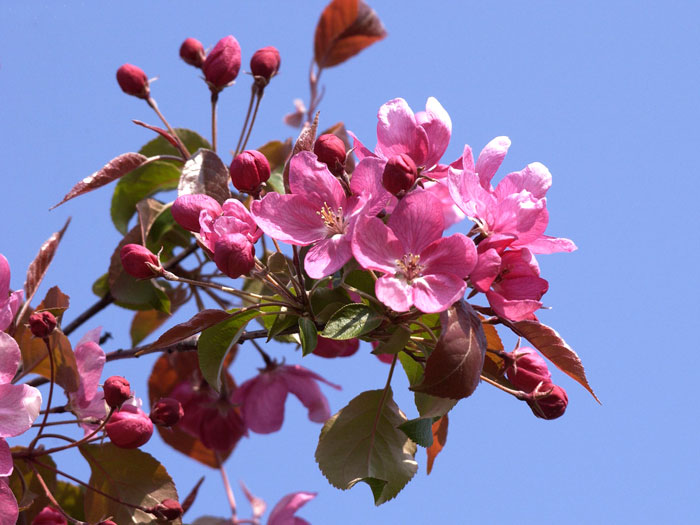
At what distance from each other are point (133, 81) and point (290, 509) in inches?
38.7

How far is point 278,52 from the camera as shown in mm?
1687

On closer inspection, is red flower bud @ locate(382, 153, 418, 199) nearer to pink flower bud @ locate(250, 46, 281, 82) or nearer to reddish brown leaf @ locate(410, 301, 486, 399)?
reddish brown leaf @ locate(410, 301, 486, 399)

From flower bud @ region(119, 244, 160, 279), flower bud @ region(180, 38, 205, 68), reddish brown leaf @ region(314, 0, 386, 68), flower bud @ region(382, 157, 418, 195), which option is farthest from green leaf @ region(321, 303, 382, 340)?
reddish brown leaf @ region(314, 0, 386, 68)

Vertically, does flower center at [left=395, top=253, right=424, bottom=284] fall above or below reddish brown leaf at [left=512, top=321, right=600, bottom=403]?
above

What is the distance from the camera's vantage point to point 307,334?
3.85ft

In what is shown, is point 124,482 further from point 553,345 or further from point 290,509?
point 553,345

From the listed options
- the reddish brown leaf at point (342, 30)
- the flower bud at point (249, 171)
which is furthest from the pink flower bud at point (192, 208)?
the reddish brown leaf at point (342, 30)

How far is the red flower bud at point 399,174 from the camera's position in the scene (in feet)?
3.59

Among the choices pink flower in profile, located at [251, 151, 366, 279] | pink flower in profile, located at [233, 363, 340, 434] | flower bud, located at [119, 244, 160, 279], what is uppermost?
pink flower in profile, located at [251, 151, 366, 279]

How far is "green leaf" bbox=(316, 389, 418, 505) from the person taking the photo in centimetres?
127

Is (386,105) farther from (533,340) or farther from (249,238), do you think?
(533,340)

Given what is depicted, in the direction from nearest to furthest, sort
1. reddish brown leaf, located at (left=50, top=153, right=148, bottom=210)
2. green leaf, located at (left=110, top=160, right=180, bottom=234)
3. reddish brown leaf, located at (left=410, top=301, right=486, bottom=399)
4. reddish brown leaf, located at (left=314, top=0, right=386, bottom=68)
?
1. reddish brown leaf, located at (left=410, top=301, right=486, bottom=399)
2. reddish brown leaf, located at (left=50, top=153, right=148, bottom=210)
3. green leaf, located at (left=110, top=160, right=180, bottom=234)
4. reddish brown leaf, located at (left=314, top=0, right=386, bottom=68)

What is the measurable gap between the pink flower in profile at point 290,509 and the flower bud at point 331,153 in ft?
2.84

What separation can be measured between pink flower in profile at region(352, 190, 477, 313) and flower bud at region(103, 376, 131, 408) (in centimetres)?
44
